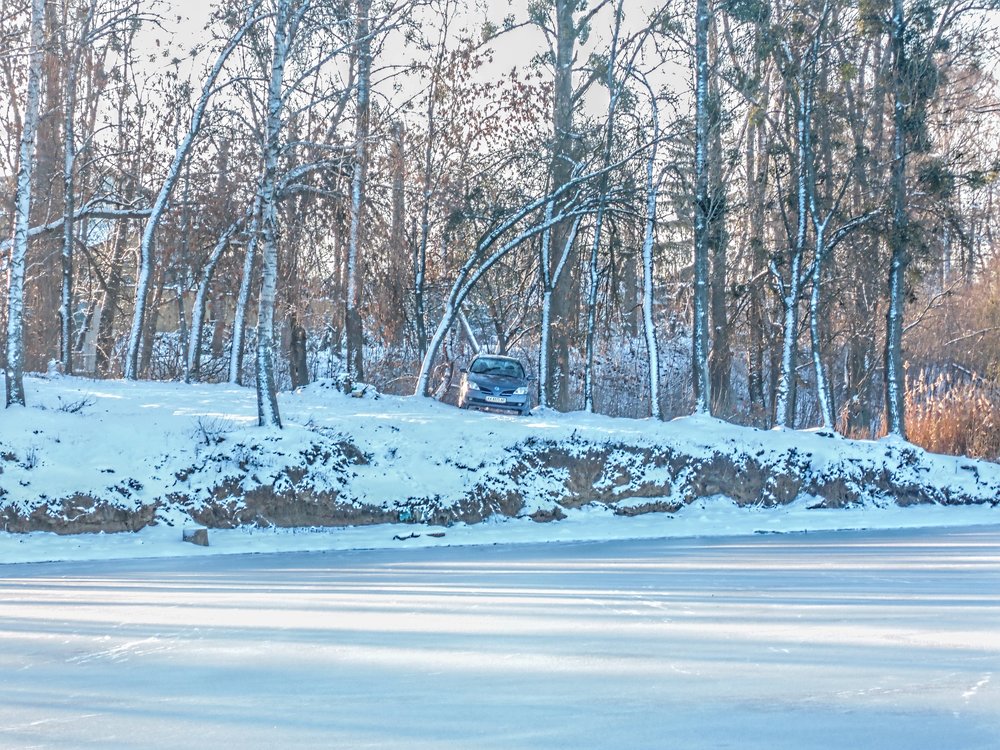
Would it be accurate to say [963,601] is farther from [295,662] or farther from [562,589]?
[295,662]

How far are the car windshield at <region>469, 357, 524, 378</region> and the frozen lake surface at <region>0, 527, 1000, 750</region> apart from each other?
46.5ft

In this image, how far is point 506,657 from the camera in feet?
26.2

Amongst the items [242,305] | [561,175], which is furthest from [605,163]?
[242,305]

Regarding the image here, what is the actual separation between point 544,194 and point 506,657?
26.8m

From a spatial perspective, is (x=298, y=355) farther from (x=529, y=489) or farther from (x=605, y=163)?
(x=529, y=489)

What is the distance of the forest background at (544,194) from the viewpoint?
25.7 m

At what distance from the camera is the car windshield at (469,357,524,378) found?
90.7ft

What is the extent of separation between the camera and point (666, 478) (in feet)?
71.6

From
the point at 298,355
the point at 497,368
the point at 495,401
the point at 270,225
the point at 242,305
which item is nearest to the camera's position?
the point at 270,225

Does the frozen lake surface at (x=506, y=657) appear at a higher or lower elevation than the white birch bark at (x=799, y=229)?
lower

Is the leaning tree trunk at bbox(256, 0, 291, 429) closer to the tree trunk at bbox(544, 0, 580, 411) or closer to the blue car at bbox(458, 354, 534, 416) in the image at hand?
the blue car at bbox(458, 354, 534, 416)

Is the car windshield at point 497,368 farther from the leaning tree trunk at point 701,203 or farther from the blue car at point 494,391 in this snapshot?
the leaning tree trunk at point 701,203

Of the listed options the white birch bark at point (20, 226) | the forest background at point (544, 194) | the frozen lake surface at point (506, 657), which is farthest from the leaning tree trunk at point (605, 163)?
the frozen lake surface at point (506, 657)

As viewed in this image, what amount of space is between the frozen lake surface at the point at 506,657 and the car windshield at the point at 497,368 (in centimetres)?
1417
